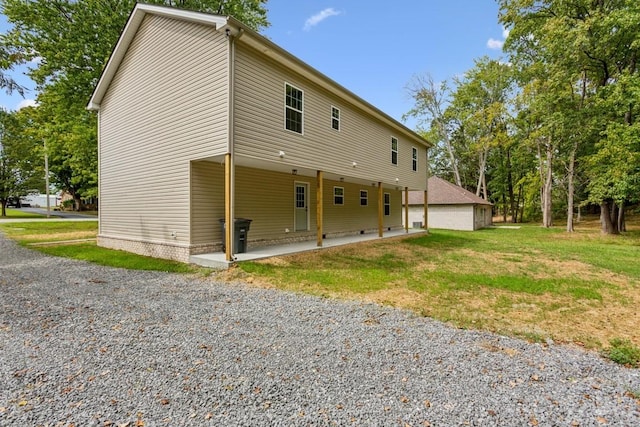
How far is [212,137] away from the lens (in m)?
7.69

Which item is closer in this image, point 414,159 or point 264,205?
point 264,205

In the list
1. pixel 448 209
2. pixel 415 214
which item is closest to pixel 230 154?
pixel 415 214

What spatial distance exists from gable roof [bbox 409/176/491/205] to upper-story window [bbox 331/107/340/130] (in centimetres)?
1512

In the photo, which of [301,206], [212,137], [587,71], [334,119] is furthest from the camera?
[587,71]

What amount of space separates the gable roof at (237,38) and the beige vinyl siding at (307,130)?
0.73 feet

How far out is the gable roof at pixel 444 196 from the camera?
2319 cm

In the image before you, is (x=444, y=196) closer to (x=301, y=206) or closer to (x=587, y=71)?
(x=587, y=71)

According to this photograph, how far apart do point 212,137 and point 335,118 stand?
5.08 meters

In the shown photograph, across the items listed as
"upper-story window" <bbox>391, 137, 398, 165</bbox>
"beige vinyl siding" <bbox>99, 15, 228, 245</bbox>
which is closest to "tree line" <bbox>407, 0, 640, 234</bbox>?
"upper-story window" <bbox>391, 137, 398, 165</bbox>

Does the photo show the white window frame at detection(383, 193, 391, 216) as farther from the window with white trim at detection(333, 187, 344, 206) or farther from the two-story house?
the two-story house

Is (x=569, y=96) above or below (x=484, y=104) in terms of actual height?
below

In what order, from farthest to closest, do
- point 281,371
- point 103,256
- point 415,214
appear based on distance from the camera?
point 415,214
point 103,256
point 281,371

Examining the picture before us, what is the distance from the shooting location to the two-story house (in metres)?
7.73

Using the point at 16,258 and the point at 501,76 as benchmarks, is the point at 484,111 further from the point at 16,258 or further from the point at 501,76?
the point at 16,258
